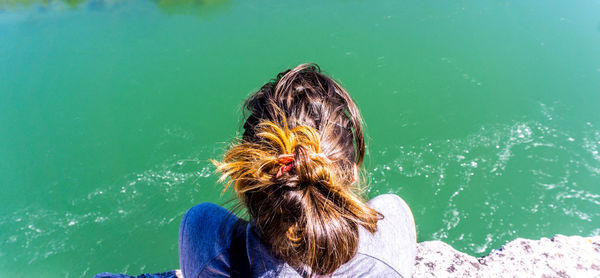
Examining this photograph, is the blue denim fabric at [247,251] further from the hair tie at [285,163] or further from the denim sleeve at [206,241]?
the hair tie at [285,163]

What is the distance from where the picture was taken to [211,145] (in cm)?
356

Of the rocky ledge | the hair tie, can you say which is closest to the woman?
the hair tie

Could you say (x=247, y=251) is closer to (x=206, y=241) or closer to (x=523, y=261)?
(x=206, y=241)

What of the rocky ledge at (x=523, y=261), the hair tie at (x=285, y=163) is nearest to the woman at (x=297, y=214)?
the hair tie at (x=285, y=163)

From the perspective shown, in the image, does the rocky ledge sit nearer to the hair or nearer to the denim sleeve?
the hair

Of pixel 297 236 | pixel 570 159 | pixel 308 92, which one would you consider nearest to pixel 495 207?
pixel 570 159

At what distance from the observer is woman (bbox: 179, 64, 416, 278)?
2.83ft

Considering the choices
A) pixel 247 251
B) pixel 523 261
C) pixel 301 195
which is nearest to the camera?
pixel 301 195

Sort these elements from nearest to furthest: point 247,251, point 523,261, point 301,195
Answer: point 301,195 < point 247,251 < point 523,261

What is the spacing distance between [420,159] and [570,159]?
4.23 feet

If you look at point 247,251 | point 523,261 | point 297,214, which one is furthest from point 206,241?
point 523,261

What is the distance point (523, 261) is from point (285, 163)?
1.67 m

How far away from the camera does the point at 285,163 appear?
0.90m

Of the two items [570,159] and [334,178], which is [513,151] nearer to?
[570,159]
